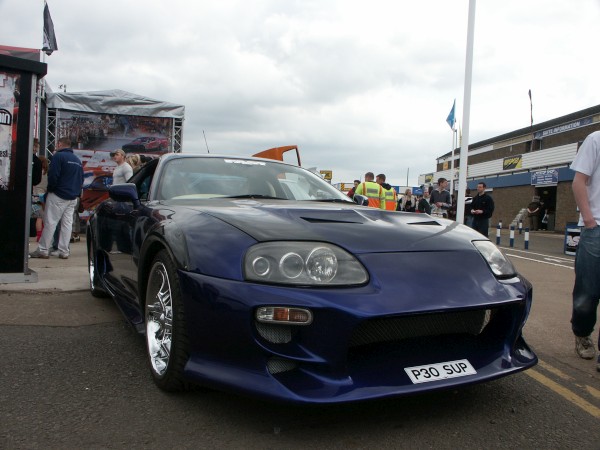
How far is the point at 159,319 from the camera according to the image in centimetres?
254

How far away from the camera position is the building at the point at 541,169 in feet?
85.6

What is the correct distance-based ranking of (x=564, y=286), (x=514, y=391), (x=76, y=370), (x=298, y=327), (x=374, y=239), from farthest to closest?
(x=564, y=286) → (x=76, y=370) → (x=514, y=391) → (x=374, y=239) → (x=298, y=327)

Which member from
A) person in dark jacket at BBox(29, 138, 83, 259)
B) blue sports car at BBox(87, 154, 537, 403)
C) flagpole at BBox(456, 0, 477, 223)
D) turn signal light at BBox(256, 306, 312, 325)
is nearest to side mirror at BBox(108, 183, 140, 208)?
blue sports car at BBox(87, 154, 537, 403)

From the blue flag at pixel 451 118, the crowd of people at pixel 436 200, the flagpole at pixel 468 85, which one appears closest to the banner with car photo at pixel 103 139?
the crowd of people at pixel 436 200

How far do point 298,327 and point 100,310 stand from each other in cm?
276

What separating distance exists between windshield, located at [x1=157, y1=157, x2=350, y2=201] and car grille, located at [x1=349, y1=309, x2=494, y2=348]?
1.51 meters

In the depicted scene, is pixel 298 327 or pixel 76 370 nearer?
pixel 298 327

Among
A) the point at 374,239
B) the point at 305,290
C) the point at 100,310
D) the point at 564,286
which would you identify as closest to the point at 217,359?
the point at 305,290

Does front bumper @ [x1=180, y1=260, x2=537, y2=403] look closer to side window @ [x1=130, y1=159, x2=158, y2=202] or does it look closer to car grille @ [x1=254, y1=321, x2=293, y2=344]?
car grille @ [x1=254, y1=321, x2=293, y2=344]

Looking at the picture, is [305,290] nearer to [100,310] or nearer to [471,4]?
[100,310]

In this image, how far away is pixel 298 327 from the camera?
188 cm

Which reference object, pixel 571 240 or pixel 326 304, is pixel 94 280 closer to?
pixel 326 304

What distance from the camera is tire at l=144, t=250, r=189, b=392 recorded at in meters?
2.14

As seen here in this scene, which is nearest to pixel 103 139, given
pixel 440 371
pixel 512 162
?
pixel 440 371
